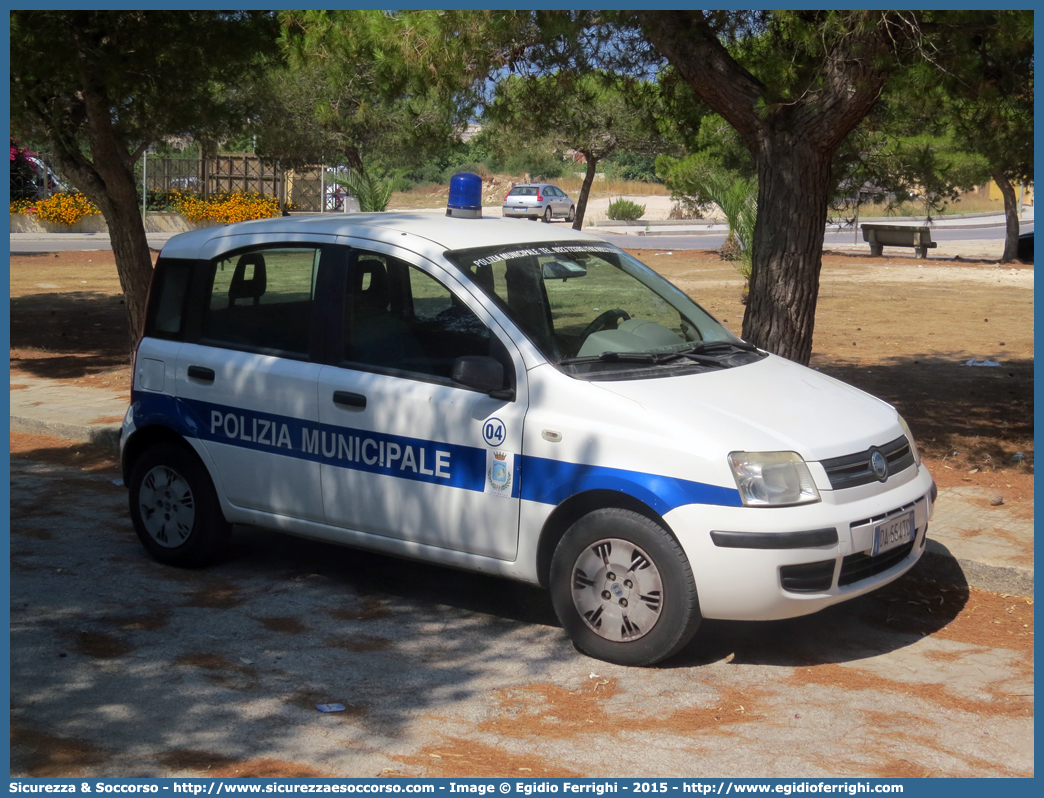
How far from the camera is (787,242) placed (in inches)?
309

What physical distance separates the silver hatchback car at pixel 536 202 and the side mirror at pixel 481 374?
38.0 m

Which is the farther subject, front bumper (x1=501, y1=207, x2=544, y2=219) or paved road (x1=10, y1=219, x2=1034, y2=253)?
front bumper (x1=501, y1=207, x2=544, y2=219)

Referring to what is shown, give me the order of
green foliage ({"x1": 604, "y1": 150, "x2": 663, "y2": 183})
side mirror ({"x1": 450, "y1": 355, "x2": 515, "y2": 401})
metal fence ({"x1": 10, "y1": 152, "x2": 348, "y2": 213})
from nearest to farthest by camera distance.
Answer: side mirror ({"x1": 450, "y1": 355, "x2": 515, "y2": 401}) < metal fence ({"x1": 10, "y1": 152, "x2": 348, "y2": 213}) < green foliage ({"x1": 604, "y1": 150, "x2": 663, "y2": 183})

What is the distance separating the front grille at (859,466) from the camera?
4.66m

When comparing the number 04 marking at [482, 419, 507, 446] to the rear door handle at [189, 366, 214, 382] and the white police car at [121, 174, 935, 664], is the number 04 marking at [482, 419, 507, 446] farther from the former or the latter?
the rear door handle at [189, 366, 214, 382]

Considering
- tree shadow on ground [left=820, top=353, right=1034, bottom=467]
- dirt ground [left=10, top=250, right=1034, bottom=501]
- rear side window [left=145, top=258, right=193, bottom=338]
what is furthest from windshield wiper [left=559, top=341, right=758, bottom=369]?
tree shadow on ground [left=820, top=353, right=1034, bottom=467]

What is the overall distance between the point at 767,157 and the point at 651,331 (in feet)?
9.13

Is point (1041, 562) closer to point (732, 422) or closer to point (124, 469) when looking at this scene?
point (732, 422)

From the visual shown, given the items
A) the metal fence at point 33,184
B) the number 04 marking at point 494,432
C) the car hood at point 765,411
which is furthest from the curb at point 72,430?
the metal fence at point 33,184

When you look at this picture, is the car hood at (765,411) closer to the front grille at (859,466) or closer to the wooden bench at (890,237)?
the front grille at (859,466)

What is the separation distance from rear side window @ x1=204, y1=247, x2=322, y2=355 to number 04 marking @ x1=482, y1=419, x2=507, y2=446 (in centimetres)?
116

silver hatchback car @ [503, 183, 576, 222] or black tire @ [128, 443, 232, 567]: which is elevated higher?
silver hatchback car @ [503, 183, 576, 222]

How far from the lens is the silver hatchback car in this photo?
4334 cm

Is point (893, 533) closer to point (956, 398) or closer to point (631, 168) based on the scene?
point (956, 398)
